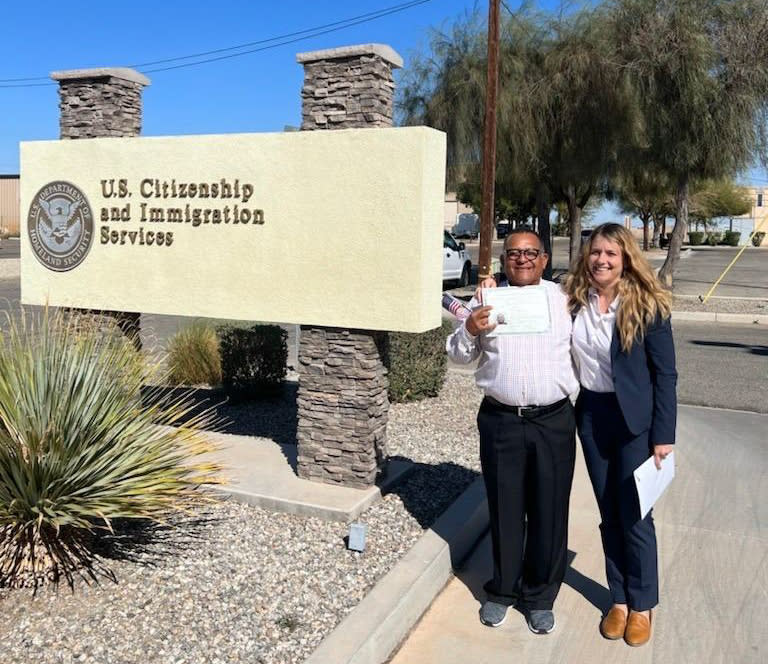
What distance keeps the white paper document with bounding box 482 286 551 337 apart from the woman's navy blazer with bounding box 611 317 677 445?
337 millimetres

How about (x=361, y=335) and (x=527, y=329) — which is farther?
(x=361, y=335)

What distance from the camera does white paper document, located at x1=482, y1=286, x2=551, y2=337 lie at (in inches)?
139

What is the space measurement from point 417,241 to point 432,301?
1.54 ft

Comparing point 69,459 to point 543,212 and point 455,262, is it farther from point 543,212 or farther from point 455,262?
point 543,212

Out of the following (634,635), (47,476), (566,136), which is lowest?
(634,635)

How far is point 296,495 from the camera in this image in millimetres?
5141

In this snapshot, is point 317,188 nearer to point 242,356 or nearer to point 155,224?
point 155,224

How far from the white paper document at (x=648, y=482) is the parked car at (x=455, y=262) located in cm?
1696

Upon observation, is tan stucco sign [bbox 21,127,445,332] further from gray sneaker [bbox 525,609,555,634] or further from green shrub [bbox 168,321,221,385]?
green shrub [bbox 168,321,221,385]

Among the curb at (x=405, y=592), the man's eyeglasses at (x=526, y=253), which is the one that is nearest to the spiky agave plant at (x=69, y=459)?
the curb at (x=405, y=592)

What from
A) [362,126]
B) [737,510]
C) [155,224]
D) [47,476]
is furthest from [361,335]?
[737,510]

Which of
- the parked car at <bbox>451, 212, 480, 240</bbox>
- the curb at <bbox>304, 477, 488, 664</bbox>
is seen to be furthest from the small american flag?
the parked car at <bbox>451, 212, 480, 240</bbox>

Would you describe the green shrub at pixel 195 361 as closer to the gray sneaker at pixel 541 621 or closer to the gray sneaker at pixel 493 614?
the gray sneaker at pixel 493 614

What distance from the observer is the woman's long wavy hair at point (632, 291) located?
11.2 ft
